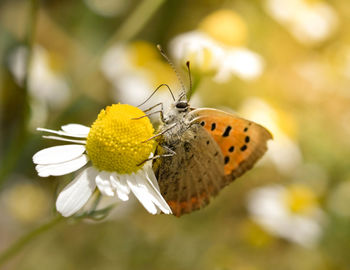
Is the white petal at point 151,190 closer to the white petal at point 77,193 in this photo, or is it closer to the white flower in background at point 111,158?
the white flower in background at point 111,158

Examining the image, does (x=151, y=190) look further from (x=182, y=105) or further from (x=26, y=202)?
(x=26, y=202)

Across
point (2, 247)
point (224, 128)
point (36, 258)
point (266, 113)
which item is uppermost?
point (224, 128)

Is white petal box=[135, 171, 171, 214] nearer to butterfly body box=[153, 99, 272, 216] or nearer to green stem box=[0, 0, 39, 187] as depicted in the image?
butterfly body box=[153, 99, 272, 216]

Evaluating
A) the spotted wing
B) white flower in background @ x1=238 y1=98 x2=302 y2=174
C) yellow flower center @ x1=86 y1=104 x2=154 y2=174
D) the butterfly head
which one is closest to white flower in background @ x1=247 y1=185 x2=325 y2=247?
white flower in background @ x1=238 y1=98 x2=302 y2=174

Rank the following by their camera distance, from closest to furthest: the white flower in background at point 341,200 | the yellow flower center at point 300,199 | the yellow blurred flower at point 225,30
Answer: the yellow blurred flower at point 225,30, the yellow flower center at point 300,199, the white flower in background at point 341,200

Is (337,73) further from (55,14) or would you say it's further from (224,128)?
(224,128)

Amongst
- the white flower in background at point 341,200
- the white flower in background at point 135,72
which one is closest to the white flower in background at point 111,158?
the white flower in background at point 135,72

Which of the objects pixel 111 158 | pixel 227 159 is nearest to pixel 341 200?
pixel 227 159

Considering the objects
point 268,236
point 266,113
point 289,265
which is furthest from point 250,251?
point 266,113
